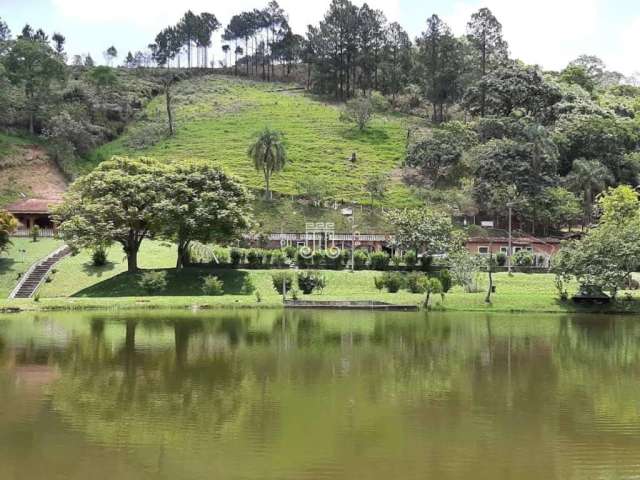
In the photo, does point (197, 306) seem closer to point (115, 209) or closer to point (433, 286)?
point (115, 209)

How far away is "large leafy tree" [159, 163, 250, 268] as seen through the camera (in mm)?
46406

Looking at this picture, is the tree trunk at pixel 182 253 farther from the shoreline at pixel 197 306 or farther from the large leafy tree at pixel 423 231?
the large leafy tree at pixel 423 231

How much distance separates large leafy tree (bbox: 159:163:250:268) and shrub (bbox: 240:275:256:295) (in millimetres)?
3444

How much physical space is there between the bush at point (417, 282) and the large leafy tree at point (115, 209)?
17352 millimetres

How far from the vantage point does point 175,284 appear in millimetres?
46500

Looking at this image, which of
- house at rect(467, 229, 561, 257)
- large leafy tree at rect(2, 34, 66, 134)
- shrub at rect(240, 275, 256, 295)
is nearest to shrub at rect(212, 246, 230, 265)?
shrub at rect(240, 275, 256, 295)

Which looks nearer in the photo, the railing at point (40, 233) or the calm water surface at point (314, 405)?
the calm water surface at point (314, 405)

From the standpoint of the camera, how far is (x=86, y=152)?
94.1 meters

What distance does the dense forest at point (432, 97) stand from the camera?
247 ft

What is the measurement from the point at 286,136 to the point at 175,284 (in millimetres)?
56375

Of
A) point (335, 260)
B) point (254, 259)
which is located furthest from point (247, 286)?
point (335, 260)

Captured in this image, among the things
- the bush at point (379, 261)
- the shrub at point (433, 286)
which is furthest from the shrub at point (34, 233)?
the shrub at point (433, 286)

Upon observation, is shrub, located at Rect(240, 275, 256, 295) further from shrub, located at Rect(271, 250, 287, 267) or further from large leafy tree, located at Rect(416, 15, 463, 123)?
large leafy tree, located at Rect(416, 15, 463, 123)

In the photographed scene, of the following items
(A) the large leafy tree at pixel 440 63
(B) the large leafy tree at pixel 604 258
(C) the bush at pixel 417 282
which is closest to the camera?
(B) the large leafy tree at pixel 604 258
